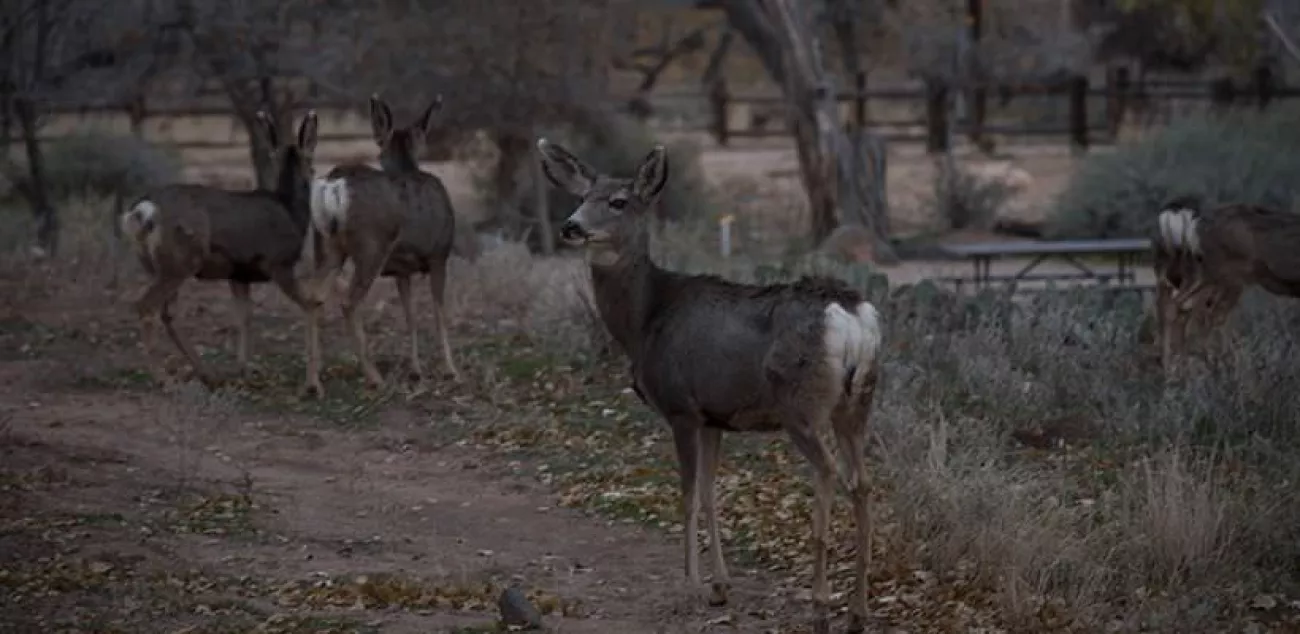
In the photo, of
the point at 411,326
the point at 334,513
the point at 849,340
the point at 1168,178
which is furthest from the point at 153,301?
the point at 1168,178

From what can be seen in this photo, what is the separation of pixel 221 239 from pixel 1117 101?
26119 millimetres

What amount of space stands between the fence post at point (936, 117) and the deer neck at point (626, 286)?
96.6 ft

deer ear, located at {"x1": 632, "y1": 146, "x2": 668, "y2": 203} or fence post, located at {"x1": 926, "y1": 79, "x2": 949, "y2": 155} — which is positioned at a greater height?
deer ear, located at {"x1": 632, "y1": 146, "x2": 668, "y2": 203}

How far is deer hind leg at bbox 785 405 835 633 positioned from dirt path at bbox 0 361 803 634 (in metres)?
0.43

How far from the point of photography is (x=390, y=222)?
49.8ft

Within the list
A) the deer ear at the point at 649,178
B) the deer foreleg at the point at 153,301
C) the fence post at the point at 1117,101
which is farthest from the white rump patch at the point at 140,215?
the fence post at the point at 1117,101

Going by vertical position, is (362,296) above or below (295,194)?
below

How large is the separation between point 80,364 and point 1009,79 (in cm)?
3172

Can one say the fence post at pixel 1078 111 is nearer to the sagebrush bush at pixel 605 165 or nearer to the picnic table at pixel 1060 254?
the sagebrush bush at pixel 605 165

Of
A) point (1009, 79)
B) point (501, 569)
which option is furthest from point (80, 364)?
point (1009, 79)

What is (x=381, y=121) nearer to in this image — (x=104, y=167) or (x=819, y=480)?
(x=819, y=480)

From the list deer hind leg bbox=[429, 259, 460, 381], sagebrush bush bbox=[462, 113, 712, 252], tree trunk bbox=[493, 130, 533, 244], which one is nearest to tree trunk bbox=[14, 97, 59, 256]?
tree trunk bbox=[493, 130, 533, 244]

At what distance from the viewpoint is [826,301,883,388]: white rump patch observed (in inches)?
343

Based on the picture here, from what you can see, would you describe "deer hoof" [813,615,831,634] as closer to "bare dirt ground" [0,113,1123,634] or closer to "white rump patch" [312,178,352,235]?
"bare dirt ground" [0,113,1123,634]
